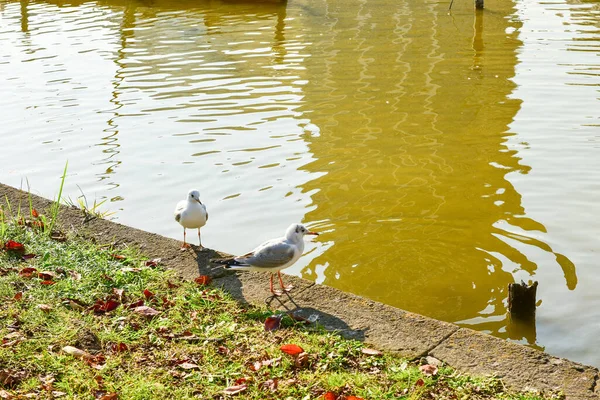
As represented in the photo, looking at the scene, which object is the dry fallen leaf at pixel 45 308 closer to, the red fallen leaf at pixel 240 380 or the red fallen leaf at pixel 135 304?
the red fallen leaf at pixel 135 304

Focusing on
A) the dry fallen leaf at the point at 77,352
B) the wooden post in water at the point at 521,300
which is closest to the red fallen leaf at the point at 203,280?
the dry fallen leaf at the point at 77,352

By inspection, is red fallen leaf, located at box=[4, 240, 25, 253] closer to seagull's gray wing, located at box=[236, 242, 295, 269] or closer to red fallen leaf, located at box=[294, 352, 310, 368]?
seagull's gray wing, located at box=[236, 242, 295, 269]

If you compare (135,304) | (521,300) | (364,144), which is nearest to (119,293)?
(135,304)

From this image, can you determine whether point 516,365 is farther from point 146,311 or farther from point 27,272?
point 27,272

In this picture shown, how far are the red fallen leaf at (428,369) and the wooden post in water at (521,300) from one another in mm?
1710

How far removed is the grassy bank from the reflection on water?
2120 millimetres

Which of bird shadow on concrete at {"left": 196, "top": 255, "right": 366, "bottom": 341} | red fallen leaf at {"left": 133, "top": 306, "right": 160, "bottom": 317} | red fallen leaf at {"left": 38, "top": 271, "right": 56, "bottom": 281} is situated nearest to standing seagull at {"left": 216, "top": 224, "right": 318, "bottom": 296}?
bird shadow on concrete at {"left": 196, "top": 255, "right": 366, "bottom": 341}

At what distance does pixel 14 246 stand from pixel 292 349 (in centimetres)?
309

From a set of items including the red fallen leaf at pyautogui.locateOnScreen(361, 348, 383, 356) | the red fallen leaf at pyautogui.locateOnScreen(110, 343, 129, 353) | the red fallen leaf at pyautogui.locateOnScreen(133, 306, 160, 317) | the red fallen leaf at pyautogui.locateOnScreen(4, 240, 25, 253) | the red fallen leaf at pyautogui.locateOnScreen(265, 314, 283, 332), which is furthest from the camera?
the red fallen leaf at pyautogui.locateOnScreen(4, 240, 25, 253)

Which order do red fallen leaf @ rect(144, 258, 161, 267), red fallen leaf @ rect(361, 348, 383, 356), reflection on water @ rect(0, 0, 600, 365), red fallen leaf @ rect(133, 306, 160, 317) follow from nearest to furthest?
1. red fallen leaf @ rect(361, 348, 383, 356)
2. red fallen leaf @ rect(133, 306, 160, 317)
3. red fallen leaf @ rect(144, 258, 161, 267)
4. reflection on water @ rect(0, 0, 600, 365)

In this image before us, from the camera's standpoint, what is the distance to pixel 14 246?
689 cm

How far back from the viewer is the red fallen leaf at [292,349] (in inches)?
199

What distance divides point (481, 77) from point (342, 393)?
11861 millimetres

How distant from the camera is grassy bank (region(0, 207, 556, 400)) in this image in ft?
15.5
